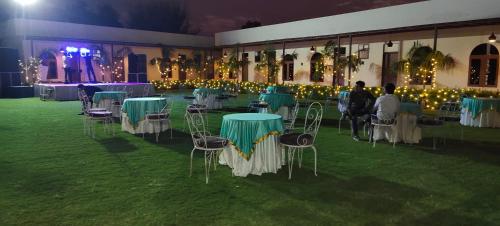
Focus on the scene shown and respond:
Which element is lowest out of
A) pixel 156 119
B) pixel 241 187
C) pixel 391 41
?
pixel 241 187

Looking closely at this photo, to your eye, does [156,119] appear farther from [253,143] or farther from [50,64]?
[50,64]

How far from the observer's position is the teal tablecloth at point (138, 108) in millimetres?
7738

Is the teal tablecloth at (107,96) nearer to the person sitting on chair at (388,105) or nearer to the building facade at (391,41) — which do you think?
the person sitting on chair at (388,105)

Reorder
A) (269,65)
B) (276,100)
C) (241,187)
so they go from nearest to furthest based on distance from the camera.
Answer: (241,187) → (276,100) → (269,65)

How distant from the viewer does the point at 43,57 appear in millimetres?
20406

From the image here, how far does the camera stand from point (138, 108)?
781 centimetres

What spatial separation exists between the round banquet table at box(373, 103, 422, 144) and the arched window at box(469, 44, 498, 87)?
7869 millimetres

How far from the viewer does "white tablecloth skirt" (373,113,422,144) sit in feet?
22.8

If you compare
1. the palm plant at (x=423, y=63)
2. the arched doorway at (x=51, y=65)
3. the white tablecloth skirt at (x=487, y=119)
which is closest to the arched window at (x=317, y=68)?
the palm plant at (x=423, y=63)

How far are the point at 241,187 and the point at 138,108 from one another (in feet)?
13.8

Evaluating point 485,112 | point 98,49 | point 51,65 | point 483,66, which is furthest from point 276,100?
point 51,65

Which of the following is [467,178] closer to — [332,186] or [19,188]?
[332,186]

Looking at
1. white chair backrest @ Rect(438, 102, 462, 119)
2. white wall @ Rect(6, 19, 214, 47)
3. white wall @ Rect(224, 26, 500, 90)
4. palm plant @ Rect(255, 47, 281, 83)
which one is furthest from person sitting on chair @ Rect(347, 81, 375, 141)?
white wall @ Rect(6, 19, 214, 47)

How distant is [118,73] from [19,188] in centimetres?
2047
